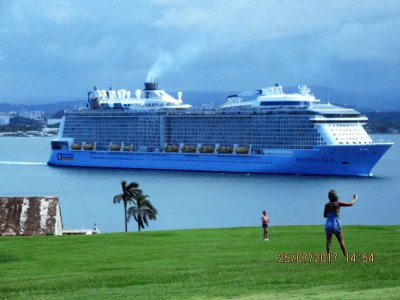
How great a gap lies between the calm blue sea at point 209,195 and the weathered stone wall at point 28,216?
19533 millimetres

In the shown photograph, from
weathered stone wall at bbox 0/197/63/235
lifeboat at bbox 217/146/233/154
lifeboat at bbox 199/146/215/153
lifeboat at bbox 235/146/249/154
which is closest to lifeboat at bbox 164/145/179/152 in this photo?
lifeboat at bbox 199/146/215/153

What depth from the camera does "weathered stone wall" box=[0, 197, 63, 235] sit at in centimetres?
2819

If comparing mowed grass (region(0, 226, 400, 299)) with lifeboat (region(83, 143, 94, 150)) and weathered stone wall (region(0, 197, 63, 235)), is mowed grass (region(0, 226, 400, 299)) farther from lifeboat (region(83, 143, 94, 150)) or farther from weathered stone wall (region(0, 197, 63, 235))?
lifeboat (region(83, 143, 94, 150))

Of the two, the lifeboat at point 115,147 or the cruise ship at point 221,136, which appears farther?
the lifeboat at point 115,147

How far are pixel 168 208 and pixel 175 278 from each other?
45.9 metres

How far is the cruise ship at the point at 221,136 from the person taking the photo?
8531 centimetres

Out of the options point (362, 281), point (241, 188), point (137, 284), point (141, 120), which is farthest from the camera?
point (141, 120)

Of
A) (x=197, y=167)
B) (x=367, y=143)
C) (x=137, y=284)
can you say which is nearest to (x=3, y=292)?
(x=137, y=284)

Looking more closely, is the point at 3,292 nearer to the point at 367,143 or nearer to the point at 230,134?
the point at 367,143

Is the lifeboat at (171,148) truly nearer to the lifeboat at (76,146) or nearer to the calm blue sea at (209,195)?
the calm blue sea at (209,195)

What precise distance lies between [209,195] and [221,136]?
85.2ft

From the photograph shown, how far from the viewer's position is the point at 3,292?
14750 millimetres
